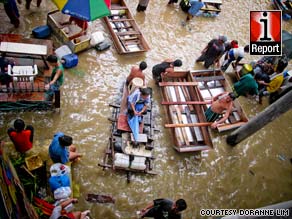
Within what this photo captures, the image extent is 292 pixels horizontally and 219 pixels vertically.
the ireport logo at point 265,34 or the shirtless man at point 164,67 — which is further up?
the ireport logo at point 265,34

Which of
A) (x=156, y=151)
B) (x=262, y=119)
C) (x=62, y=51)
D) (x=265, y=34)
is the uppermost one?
(x=265, y=34)

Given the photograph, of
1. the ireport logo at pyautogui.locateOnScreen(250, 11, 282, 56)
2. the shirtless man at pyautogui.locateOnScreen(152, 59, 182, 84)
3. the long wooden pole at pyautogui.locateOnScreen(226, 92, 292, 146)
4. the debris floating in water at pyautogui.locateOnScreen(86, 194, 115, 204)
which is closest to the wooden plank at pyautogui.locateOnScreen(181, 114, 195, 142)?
A: the long wooden pole at pyautogui.locateOnScreen(226, 92, 292, 146)

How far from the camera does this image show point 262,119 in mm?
8039

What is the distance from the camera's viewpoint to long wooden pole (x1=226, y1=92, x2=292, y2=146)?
7.58m

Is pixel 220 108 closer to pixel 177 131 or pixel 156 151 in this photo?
pixel 177 131

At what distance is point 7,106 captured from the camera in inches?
302

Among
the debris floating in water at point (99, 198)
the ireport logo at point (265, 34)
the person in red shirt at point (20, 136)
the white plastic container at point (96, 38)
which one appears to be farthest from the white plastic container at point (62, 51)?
the ireport logo at point (265, 34)

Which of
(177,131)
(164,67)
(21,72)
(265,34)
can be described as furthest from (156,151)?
(265,34)

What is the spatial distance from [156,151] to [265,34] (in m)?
5.96

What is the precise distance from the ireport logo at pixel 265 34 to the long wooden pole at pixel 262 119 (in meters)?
3.16

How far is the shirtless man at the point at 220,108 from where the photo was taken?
8.13 meters

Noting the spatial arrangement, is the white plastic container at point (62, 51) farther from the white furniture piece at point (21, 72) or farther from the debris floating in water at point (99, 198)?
the debris floating in water at point (99, 198)

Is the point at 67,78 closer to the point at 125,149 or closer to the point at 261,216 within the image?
the point at 125,149

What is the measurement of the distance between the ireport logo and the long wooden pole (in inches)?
124
